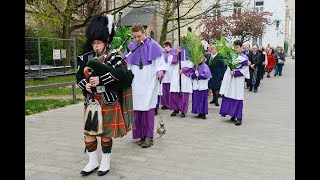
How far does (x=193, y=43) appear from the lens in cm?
894

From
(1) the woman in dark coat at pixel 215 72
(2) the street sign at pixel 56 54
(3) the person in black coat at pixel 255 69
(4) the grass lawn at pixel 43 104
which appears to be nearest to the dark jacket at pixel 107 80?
(4) the grass lawn at pixel 43 104

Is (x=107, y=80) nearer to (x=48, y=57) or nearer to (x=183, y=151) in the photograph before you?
(x=183, y=151)

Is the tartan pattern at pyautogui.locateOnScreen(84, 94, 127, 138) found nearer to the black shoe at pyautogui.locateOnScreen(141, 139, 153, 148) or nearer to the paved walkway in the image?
the paved walkway

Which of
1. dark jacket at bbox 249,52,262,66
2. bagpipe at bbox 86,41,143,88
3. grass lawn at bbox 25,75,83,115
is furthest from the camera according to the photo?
dark jacket at bbox 249,52,262,66

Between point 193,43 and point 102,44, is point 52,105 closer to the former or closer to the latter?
point 193,43

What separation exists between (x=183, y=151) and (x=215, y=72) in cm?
667

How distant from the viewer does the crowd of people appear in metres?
4.59

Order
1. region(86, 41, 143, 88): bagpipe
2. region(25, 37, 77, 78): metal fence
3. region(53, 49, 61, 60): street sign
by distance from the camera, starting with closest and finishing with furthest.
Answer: region(86, 41, 143, 88): bagpipe
region(25, 37, 77, 78): metal fence
region(53, 49, 61, 60): street sign

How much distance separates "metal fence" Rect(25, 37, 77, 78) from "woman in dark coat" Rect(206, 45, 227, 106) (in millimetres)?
8679

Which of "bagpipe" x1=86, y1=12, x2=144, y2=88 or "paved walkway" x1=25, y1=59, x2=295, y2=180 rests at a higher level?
"bagpipe" x1=86, y1=12, x2=144, y2=88

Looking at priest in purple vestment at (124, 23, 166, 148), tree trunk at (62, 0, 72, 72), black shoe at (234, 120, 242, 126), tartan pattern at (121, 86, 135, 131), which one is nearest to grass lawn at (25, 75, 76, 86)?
tree trunk at (62, 0, 72, 72)

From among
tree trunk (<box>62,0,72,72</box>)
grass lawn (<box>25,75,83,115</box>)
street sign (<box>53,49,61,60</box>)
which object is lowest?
grass lawn (<box>25,75,83,115</box>)

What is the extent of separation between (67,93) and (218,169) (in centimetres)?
979
